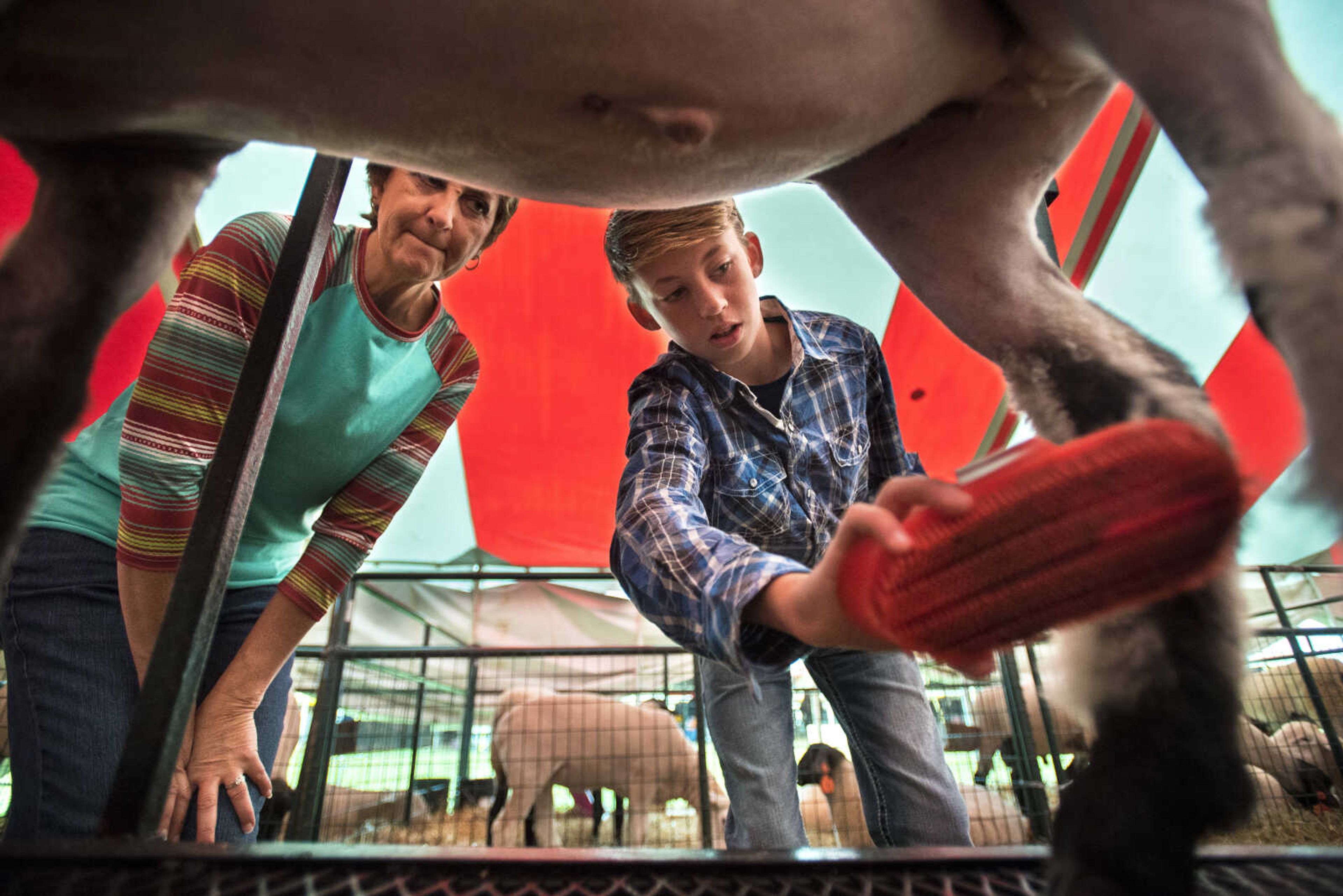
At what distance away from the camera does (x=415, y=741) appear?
252 centimetres

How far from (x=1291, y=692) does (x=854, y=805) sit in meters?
1.81

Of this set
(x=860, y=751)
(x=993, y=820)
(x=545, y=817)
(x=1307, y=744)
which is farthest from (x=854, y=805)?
(x=860, y=751)

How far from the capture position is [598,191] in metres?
0.56

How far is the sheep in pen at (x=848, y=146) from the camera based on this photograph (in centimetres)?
36

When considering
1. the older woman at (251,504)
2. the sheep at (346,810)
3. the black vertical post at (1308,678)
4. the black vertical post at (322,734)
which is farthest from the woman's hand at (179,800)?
the black vertical post at (1308,678)

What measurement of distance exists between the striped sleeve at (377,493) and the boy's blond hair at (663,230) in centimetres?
38

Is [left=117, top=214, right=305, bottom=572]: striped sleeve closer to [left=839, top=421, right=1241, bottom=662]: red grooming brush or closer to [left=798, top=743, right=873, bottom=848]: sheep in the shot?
[left=839, top=421, right=1241, bottom=662]: red grooming brush

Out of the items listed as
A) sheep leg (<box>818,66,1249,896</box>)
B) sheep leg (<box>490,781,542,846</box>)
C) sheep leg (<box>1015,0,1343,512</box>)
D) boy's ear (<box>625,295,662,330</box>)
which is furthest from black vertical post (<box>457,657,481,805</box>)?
sheep leg (<box>1015,0,1343,512</box>)

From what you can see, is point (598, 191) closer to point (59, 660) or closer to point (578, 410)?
point (59, 660)

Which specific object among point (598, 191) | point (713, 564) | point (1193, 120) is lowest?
point (713, 564)

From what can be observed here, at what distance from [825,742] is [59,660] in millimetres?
2751

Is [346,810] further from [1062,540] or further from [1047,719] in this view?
[1062,540]

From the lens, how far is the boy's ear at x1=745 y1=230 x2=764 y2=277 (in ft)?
3.52

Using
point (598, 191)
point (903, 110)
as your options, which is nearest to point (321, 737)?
point (598, 191)
